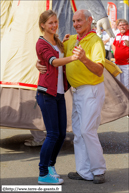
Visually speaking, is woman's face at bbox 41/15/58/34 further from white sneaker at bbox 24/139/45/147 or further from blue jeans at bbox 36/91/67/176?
white sneaker at bbox 24/139/45/147

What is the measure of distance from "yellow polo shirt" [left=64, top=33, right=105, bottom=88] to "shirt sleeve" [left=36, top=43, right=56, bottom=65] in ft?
1.01

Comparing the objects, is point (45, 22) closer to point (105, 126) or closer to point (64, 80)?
point (64, 80)

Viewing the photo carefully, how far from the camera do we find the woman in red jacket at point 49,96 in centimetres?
344

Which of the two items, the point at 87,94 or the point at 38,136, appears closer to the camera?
the point at 87,94

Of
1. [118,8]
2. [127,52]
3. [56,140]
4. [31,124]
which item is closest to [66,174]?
[56,140]

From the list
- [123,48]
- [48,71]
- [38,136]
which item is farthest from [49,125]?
[123,48]

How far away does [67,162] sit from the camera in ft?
14.5

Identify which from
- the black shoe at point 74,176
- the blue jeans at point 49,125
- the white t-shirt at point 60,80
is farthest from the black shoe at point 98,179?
the white t-shirt at point 60,80

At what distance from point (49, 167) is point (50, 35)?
135 centimetres

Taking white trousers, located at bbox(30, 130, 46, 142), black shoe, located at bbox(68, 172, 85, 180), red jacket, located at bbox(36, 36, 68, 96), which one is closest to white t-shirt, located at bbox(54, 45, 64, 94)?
red jacket, located at bbox(36, 36, 68, 96)

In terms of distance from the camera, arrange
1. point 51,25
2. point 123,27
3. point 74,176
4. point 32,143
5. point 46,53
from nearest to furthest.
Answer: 1. point 46,53
2. point 51,25
3. point 74,176
4. point 32,143
5. point 123,27

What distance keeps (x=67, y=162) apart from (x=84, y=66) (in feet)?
4.74

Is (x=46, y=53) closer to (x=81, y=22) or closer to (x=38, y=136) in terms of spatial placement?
(x=81, y=22)

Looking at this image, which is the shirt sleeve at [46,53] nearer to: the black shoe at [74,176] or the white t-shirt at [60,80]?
the white t-shirt at [60,80]
